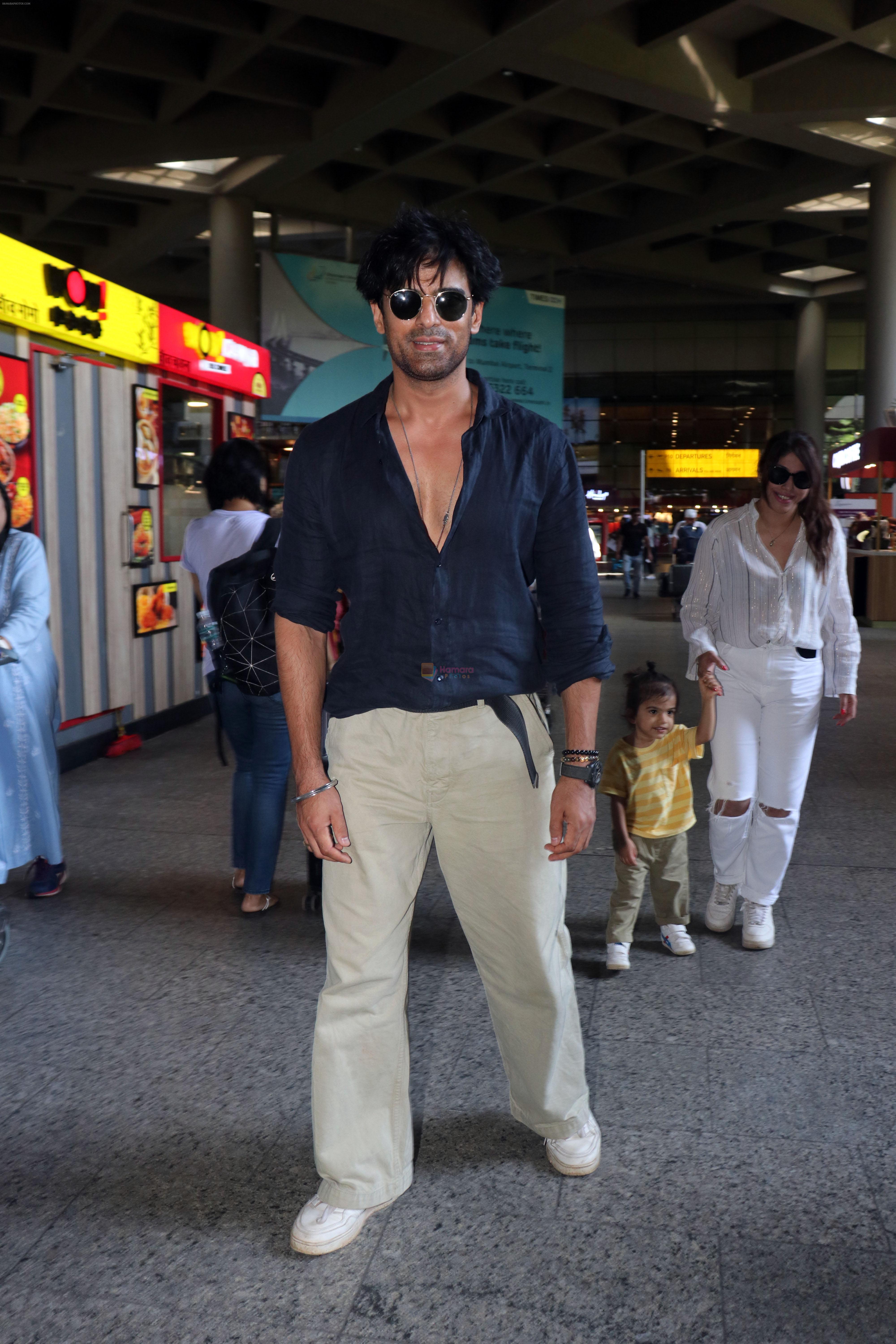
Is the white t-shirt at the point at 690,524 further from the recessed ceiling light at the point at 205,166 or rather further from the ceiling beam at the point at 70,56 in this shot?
the ceiling beam at the point at 70,56

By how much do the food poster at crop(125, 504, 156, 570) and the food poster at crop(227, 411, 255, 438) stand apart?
5.12 ft

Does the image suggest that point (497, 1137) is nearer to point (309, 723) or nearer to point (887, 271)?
point (309, 723)

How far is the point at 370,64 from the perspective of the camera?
490 inches

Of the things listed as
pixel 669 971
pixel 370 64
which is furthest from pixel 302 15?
pixel 669 971

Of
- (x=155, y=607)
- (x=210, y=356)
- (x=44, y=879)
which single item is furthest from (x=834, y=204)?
(x=44, y=879)

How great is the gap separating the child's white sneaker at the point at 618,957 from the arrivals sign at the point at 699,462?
31.7 metres

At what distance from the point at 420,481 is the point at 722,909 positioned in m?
2.30

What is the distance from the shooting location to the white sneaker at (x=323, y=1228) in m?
2.05

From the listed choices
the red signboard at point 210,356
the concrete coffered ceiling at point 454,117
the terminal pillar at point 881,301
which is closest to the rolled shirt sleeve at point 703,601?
the red signboard at point 210,356

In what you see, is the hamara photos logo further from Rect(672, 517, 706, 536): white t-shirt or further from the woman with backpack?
Rect(672, 517, 706, 536): white t-shirt

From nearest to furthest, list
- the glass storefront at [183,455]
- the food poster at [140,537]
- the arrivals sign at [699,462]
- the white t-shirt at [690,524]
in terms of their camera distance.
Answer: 1. the food poster at [140,537]
2. the glass storefront at [183,455]
3. the white t-shirt at [690,524]
4. the arrivals sign at [699,462]

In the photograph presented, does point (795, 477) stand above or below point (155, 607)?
above

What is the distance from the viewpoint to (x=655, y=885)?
140 inches

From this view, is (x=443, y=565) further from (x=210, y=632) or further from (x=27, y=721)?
(x=27, y=721)
